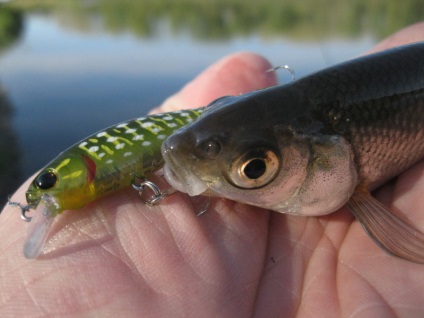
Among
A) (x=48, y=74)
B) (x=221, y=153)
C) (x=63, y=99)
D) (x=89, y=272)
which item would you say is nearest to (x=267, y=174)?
(x=221, y=153)

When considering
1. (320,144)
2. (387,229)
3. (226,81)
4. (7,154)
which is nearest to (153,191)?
(320,144)

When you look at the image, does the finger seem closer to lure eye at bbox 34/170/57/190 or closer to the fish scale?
the fish scale

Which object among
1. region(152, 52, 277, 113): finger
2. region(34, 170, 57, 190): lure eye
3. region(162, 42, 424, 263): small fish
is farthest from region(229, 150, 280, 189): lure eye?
region(152, 52, 277, 113): finger

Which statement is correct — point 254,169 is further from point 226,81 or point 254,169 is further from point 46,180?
point 226,81

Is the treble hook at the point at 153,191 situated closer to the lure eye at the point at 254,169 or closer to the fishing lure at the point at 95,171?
the fishing lure at the point at 95,171

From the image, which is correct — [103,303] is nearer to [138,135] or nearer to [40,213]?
[40,213]

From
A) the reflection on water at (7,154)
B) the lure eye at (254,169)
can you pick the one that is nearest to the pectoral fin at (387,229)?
the lure eye at (254,169)

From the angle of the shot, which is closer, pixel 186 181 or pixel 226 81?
pixel 186 181
